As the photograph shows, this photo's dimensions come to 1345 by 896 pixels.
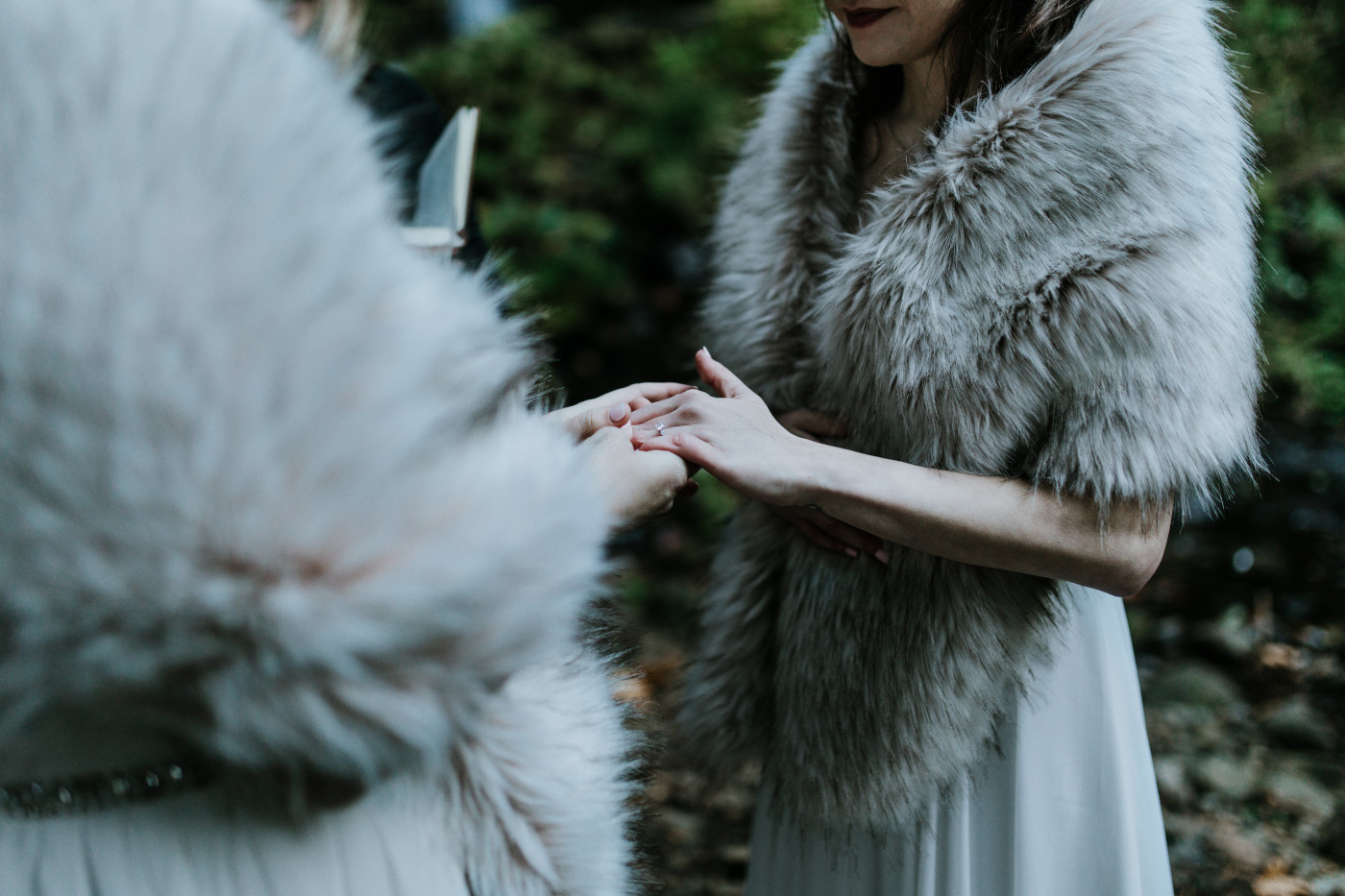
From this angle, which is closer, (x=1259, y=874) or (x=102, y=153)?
(x=102, y=153)

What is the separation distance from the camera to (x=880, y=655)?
1.32 m

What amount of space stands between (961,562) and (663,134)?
4936 mm

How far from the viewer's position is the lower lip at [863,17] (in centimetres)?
132

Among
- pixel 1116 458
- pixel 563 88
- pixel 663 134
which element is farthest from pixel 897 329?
pixel 563 88

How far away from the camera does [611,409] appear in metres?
1.37

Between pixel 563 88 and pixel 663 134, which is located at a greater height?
pixel 563 88

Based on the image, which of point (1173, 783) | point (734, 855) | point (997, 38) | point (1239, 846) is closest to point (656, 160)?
point (734, 855)

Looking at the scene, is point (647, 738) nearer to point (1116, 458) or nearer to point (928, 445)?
point (928, 445)

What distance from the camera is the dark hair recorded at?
124cm

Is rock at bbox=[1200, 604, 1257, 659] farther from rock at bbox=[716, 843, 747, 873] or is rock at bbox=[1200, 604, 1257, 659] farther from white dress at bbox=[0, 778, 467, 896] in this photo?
white dress at bbox=[0, 778, 467, 896]

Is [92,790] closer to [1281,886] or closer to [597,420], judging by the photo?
[597,420]

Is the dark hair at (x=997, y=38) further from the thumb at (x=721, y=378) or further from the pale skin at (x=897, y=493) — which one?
the thumb at (x=721, y=378)

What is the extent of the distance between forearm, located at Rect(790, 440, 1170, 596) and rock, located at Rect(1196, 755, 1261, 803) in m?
2.17

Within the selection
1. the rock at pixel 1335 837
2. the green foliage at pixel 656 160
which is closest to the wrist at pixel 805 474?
the rock at pixel 1335 837
